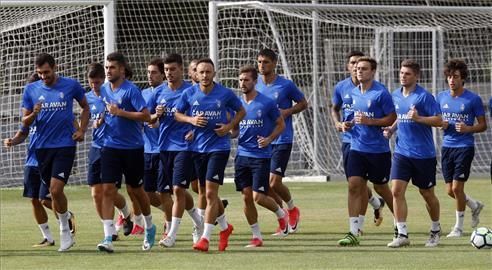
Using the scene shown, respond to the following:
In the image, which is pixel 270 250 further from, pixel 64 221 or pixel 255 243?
pixel 64 221

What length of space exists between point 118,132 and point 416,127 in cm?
333

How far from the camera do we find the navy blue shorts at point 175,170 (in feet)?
47.2

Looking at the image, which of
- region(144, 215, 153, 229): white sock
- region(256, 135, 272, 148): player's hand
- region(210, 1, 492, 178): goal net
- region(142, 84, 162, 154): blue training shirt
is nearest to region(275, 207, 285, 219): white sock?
region(256, 135, 272, 148): player's hand

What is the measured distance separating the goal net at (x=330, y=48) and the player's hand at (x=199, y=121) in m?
10.6

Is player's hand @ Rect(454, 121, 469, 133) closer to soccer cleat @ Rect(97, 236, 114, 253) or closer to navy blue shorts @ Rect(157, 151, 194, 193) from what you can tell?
navy blue shorts @ Rect(157, 151, 194, 193)

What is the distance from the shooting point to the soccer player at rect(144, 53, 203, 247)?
14422 mm

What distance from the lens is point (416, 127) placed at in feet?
47.9

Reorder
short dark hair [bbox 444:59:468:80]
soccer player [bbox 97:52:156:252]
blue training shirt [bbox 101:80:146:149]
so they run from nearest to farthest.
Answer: soccer player [bbox 97:52:156:252] < blue training shirt [bbox 101:80:146:149] < short dark hair [bbox 444:59:468:80]

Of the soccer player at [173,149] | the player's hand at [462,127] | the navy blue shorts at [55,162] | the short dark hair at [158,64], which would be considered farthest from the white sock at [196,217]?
the player's hand at [462,127]

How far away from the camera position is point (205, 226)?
14.0 m

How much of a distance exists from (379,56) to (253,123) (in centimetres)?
1462

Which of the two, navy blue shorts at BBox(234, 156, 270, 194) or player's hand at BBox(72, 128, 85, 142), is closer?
player's hand at BBox(72, 128, 85, 142)

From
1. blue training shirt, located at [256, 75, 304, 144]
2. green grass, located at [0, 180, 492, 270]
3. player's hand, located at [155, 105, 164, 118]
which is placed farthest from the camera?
blue training shirt, located at [256, 75, 304, 144]

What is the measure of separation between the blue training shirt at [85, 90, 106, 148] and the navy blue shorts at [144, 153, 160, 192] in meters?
0.92
